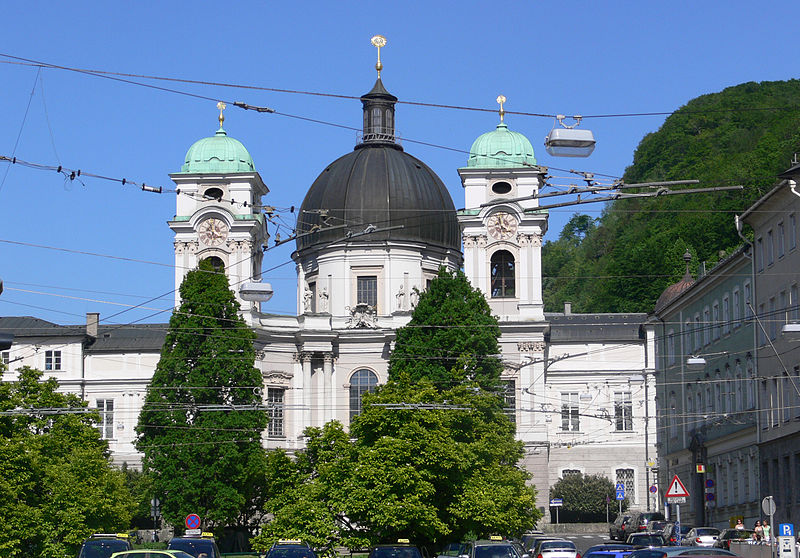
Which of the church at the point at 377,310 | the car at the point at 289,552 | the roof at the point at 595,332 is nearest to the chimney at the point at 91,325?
the church at the point at 377,310

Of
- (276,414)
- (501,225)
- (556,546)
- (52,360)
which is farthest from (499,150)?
(556,546)

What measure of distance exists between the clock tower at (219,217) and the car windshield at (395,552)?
53.0 metres

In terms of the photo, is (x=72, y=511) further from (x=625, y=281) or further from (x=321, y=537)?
(x=625, y=281)

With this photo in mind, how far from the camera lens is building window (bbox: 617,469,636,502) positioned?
95.4m

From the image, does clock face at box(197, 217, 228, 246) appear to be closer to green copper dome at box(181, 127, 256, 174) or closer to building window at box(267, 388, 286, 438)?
green copper dome at box(181, 127, 256, 174)

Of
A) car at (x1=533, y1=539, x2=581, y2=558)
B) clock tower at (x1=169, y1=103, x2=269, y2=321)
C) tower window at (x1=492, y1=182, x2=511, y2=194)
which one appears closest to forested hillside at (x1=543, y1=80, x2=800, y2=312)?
tower window at (x1=492, y1=182, x2=511, y2=194)

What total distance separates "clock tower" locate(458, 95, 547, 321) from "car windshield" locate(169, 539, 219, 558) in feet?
158

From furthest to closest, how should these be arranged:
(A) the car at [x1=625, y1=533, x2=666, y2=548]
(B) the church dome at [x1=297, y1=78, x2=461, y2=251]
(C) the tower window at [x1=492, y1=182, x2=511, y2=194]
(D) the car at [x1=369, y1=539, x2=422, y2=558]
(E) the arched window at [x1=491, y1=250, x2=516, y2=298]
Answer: (B) the church dome at [x1=297, y1=78, x2=461, y2=251] → (C) the tower window at [x1=492, y1=182, x2=511, y2=194] → (E) the arched window at [x1=491, y1=250, x2=516, y2=298] → (A) the car at [x1=625, y1=533, x2=666, y2=548] → (D) the car at [x1=369, y1=539, x2=422, y2=558]

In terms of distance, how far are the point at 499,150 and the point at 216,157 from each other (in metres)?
17.9

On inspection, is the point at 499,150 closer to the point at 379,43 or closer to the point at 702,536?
the point at 379,43

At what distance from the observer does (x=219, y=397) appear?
71750 mm

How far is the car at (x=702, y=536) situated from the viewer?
49.5m

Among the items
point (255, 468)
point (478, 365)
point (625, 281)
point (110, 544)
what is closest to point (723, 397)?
point (478, 365)

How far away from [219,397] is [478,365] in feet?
42.7
